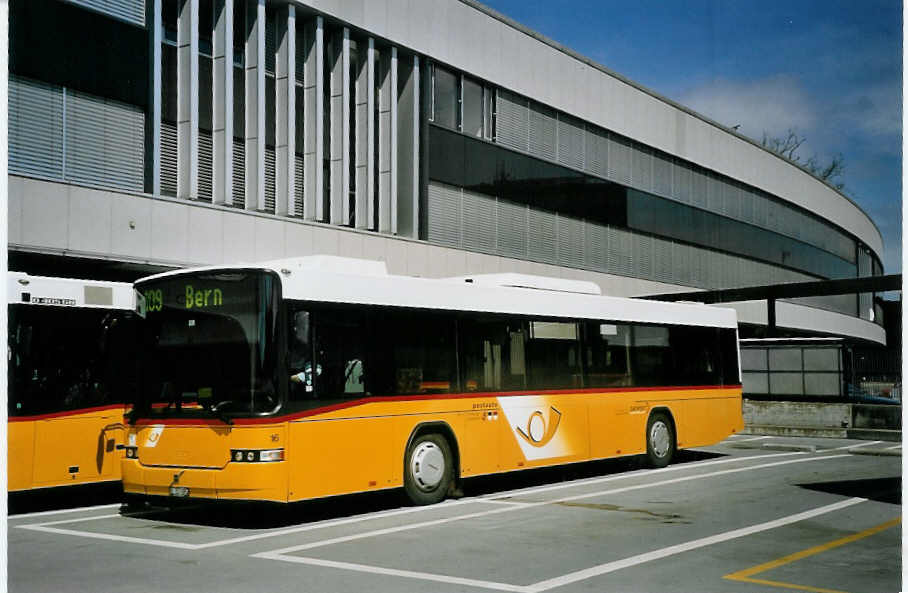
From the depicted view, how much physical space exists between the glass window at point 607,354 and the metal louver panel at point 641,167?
11362 millimetres

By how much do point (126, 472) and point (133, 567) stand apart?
3.52m

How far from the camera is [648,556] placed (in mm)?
9375

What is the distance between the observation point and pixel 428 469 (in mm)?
13773

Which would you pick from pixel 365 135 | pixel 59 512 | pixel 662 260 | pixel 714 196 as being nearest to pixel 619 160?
pixel 662 260

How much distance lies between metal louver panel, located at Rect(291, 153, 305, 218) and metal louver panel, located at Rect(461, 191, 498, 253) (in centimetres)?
467

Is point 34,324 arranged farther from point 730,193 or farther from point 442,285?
point 730,193

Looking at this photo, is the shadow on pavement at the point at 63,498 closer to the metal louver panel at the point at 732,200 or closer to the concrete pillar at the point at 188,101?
the concrete pillar at the point at 188,101

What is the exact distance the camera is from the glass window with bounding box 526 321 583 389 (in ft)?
51.5

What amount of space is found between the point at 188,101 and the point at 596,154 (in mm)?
11095

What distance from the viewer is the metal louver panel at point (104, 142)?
17953 millimetres

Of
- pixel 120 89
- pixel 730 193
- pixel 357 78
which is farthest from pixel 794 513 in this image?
pixel 730 193

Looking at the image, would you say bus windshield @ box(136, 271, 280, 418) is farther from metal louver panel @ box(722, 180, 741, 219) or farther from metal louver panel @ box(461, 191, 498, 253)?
metal louver panel @ box(722, 180, 741, 219)

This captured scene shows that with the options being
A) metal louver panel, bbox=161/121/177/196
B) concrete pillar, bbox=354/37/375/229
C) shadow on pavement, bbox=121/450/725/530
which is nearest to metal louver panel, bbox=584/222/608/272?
concrete pillar, bbox=354/37/375/229

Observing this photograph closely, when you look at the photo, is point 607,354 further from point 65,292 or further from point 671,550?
point 65,292
